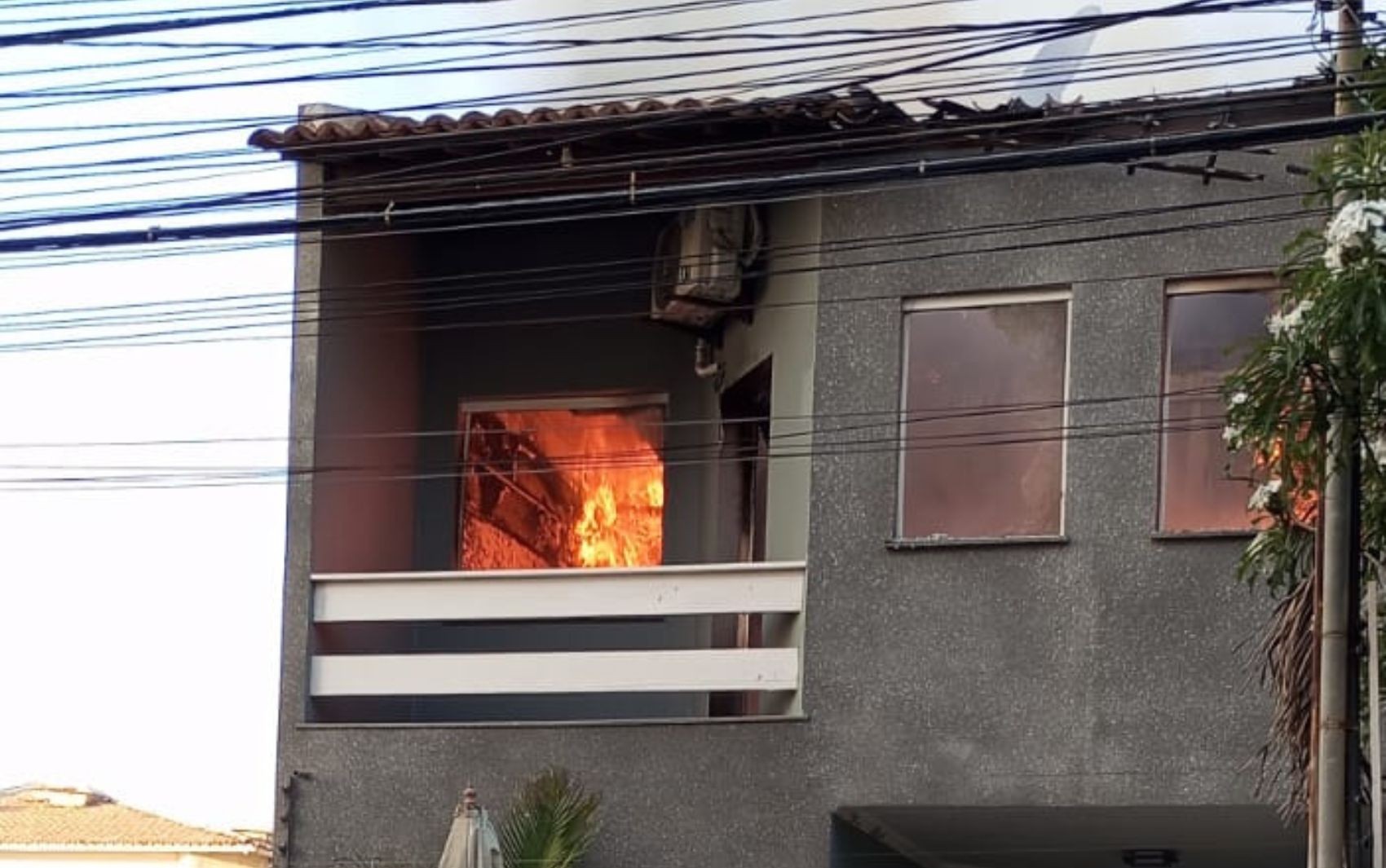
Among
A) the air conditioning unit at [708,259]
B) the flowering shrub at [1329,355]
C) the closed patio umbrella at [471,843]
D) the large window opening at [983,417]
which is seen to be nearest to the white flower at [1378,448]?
the flowering shrub at [1329,355]

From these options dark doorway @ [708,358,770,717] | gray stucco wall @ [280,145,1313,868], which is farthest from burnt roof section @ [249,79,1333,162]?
dark doorway @ [708,358,770,717]

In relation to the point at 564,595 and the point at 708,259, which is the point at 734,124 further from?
the point at 564,595

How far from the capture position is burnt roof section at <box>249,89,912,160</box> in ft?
48.2

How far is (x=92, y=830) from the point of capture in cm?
3009

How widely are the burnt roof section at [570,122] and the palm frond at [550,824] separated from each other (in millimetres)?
3449

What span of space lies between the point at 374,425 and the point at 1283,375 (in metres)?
7.41

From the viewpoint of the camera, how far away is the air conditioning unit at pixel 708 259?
1572 centimetres

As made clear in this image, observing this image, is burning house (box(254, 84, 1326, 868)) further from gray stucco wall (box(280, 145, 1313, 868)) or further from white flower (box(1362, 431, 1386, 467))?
white flower (box(1362, 431, 1386, 467))

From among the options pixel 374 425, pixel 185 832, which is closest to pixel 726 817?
pixel 374 425

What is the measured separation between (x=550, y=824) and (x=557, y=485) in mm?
3751

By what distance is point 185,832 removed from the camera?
2969 centimetres

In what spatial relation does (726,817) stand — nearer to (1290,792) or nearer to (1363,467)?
(1290,792)

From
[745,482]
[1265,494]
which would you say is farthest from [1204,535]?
[745,482]

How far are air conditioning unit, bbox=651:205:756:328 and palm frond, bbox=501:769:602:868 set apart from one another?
290 centimetres
